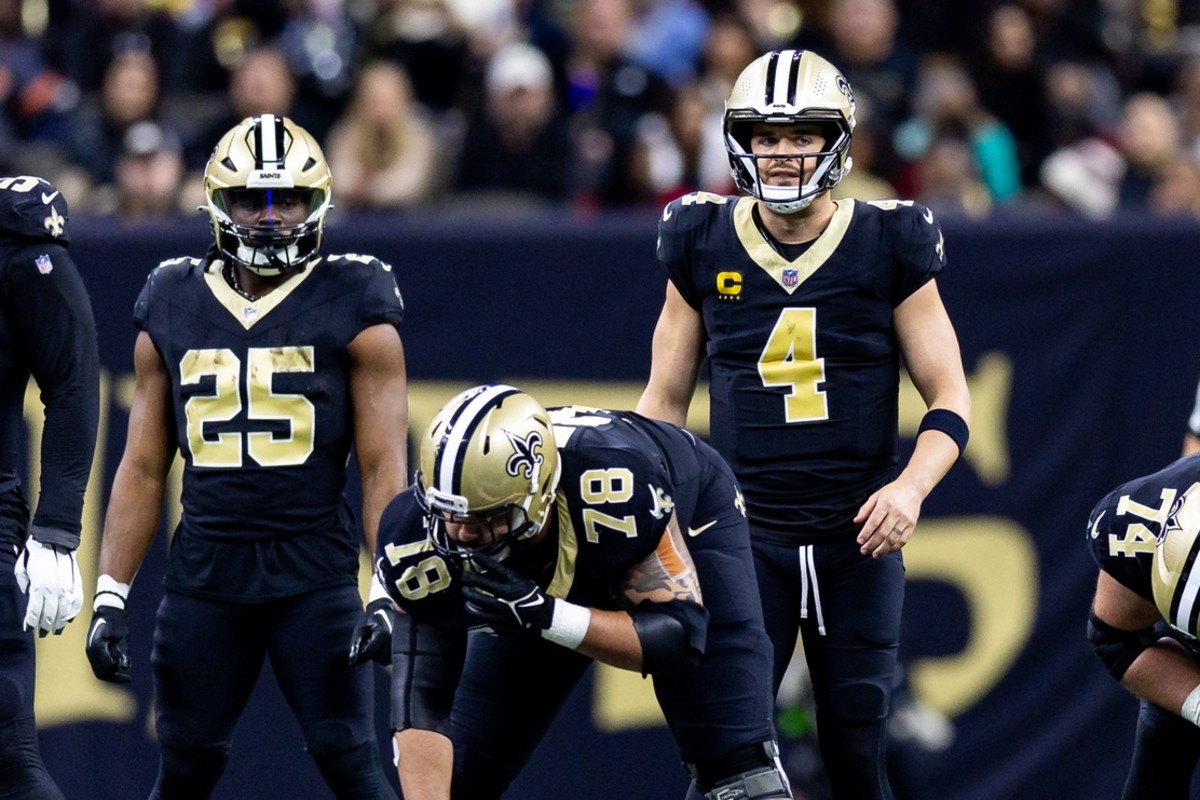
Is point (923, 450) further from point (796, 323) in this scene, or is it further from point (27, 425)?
point (27, 425)

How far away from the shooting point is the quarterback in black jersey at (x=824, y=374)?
17.2 feet

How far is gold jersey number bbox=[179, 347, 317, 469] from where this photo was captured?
17.3 ft

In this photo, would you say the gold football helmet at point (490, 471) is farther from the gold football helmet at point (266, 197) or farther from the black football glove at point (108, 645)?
the black football glove at point (108, 645)

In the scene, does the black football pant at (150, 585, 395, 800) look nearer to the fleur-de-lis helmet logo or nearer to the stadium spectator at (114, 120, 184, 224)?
the fleur-de-lis helmet logo

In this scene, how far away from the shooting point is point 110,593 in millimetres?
5355

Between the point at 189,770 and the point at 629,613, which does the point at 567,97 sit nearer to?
the point at 189,770

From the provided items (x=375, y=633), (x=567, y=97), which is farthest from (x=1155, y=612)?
(x=567, y=97)

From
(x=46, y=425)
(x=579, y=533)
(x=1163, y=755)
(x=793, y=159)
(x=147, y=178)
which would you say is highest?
(x=793, y=159)

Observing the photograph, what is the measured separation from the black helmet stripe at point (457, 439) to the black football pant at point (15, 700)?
1.22 metres

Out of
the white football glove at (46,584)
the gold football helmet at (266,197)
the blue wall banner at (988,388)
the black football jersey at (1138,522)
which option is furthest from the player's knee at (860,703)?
the blue wall banner at (988,388)

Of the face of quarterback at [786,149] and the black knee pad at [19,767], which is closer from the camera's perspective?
the black knee pad at [19,767]

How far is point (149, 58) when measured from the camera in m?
9.73

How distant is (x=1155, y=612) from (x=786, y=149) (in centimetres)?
154

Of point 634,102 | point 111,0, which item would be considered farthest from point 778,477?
point 111,0
